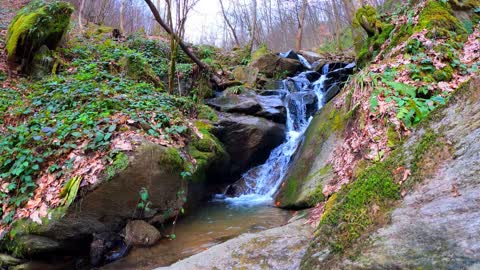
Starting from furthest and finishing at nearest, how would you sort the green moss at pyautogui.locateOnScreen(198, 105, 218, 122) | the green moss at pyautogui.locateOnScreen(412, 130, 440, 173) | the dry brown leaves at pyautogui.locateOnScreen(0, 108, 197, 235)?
1. the green moss at pyautogui.locateOnScreen(198, 105, 218, 122)
2. the dry brown leaves at pyautogui.locateOnScreen(0, 108, 197, 235)
3. the green moss at pyautogui.locateOnScreen(412, 130, 440, 173)

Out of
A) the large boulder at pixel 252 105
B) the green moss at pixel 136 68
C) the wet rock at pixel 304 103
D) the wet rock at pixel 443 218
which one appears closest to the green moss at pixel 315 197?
the wet rock at pixel 443 218

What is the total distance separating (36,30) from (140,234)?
24.3ft

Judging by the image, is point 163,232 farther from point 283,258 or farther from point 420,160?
point 420,160

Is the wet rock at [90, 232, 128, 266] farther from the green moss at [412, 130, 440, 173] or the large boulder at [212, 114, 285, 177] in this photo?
the green moss at [412, 130, 440, 173]

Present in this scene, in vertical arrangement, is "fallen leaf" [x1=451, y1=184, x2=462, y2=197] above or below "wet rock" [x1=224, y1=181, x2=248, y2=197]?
above

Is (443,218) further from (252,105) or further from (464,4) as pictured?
(252,105)

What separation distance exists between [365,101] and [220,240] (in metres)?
3.13

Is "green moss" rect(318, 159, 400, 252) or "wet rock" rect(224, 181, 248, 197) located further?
"wet rock" rect(224, 181, 248, 197)

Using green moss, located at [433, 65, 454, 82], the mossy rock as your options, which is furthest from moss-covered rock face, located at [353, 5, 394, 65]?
the mossy rock

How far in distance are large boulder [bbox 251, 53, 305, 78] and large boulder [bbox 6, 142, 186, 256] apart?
340 inches

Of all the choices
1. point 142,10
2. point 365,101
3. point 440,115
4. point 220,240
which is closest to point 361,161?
point 365,101

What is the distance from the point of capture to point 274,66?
1322cm

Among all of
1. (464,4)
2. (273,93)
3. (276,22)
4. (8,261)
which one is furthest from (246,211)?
(276,22)

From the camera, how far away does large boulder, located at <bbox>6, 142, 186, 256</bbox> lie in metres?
4.14
